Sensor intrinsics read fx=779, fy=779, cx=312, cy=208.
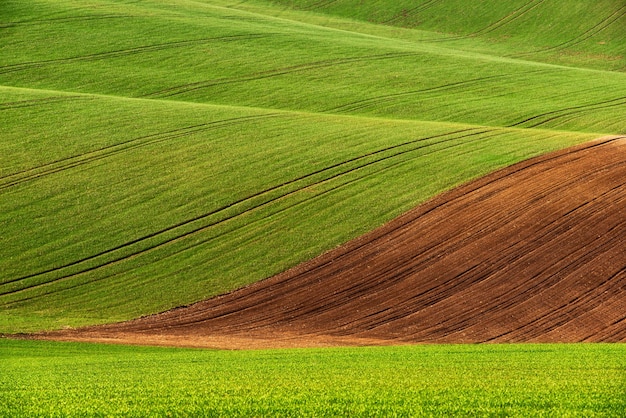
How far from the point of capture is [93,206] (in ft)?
90.3

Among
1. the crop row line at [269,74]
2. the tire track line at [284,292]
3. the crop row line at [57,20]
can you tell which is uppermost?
the crop row line at [57,20]

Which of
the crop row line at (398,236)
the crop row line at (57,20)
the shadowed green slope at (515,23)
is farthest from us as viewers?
the shadowed green slope at (515,23)

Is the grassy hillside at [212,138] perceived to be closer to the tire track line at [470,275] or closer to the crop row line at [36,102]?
the crop row line at [36,102]

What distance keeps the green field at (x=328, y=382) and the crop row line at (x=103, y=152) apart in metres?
12.1

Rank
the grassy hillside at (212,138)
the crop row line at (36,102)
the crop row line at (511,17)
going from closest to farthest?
the grassy hillside at (212,138) → the crop row line at (36,102) → the crop row line at (511,17)

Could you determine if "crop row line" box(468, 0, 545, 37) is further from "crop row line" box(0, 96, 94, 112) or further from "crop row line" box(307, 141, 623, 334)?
"crop row line" box(307, 141, 623, 334)

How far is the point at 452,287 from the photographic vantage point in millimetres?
22797

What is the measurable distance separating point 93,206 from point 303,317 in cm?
979

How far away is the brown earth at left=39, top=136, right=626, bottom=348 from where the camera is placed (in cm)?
2084

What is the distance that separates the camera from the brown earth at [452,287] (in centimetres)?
2084

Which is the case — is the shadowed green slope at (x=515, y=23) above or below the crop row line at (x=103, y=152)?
above

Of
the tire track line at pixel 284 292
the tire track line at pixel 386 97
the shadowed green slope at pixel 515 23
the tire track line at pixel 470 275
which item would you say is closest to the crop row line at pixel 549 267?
the tire track line at pixel 470 275

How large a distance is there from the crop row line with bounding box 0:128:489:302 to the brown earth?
12.5 ft

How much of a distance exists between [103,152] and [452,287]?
52.4ft
